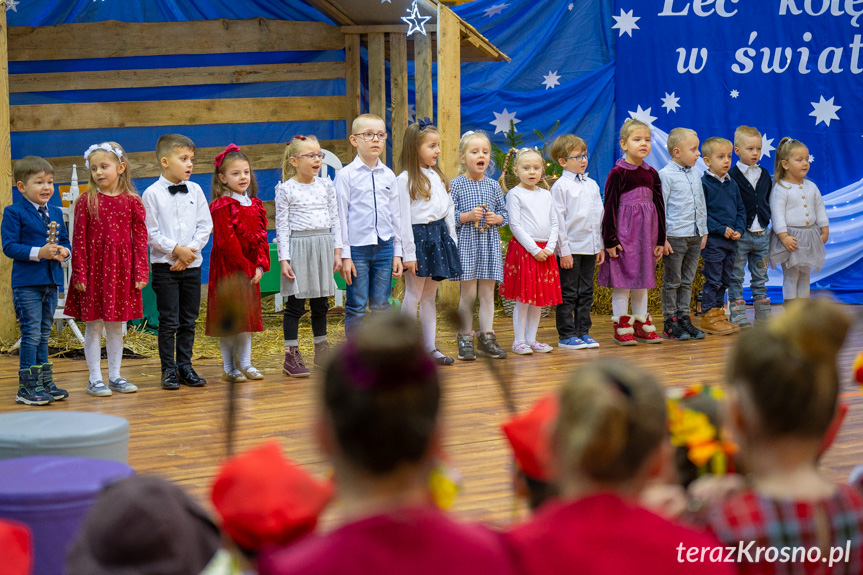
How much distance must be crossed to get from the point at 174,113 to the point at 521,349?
13.7 ft

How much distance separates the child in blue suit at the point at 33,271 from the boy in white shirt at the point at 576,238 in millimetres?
3187

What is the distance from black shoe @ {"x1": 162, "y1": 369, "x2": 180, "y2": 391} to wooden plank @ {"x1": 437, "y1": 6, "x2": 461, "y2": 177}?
2.50 metres

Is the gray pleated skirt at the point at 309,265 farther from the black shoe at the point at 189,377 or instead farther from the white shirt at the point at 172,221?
the black shoe at the point at 189,377

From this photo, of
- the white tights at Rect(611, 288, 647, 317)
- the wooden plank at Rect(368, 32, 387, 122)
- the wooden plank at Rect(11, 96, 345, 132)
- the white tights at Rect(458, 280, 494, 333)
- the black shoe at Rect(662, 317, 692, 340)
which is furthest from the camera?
the wooden plank at Rect(368, 32, 387, 122)

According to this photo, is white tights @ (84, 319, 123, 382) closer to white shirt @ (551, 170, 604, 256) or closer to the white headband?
the white headband

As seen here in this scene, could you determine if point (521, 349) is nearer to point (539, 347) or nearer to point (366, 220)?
point (539, 347)

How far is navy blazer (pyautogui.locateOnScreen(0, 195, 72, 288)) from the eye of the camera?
459cm

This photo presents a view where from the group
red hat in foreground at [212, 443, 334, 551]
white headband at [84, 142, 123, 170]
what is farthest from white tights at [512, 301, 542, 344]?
red hat in foreground at [212, 443, 334, 551]

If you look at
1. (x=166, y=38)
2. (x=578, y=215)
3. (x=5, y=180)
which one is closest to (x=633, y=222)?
(x=578, y=215)

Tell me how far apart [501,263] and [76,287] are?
2.59 meters

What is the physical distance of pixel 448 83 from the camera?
6.59 metres

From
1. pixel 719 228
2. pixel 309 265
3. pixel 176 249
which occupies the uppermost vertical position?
pixel 719 228

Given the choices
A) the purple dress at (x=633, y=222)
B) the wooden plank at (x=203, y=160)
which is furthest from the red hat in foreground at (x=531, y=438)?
the wooden plank at (x=203, y=160)

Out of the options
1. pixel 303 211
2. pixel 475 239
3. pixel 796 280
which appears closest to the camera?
pixel 303 211
